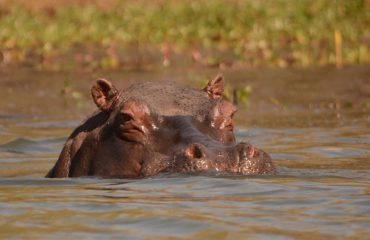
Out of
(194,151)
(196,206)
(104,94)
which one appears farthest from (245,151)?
(104,94)

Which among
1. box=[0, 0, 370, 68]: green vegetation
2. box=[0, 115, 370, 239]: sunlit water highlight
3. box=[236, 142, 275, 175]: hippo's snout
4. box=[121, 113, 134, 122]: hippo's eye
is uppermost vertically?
box=[0, 0, 370, 68]: green vegetation

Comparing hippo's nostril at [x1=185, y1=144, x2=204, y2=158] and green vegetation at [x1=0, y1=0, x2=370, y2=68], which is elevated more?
green vegetation at [x1=0, y1=0, x2=370, y2=68]

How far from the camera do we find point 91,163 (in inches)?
328

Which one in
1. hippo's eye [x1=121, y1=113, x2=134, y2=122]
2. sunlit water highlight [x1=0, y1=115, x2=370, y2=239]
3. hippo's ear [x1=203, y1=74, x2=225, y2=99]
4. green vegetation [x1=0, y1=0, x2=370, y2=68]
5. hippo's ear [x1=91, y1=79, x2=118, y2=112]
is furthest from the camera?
green vegetation [x1=0, y1=0, x2=370, y2=68]

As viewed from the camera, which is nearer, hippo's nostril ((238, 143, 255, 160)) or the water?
the water

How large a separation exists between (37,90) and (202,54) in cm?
485

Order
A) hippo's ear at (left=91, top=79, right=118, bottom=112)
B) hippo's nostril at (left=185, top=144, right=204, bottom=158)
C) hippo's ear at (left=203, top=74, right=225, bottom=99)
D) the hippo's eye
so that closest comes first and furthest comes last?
hippo's nostril at (left=185, top=144, right=204, bottom=158) < the hippo's eye < hippo's ear at (left=91, top=79, right=118, bottom=112) < hippo's ear at (left=203, top=74, right=225, bottom=99)

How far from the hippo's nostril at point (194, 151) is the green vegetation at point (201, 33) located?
11795 millimetres

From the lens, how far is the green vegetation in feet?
66.0

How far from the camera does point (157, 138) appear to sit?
25.7 feet

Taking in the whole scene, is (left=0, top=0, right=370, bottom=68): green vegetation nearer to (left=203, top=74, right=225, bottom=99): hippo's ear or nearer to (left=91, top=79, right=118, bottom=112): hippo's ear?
(left=203, top=74, right=225, bottom=99): hippo's ear

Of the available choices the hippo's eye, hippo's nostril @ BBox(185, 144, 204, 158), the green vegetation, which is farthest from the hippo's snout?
the green vegetation

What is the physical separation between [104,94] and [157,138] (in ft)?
2.85

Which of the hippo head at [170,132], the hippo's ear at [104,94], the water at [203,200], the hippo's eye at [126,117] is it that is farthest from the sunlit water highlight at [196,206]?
the hippo's ear at [104,94]
